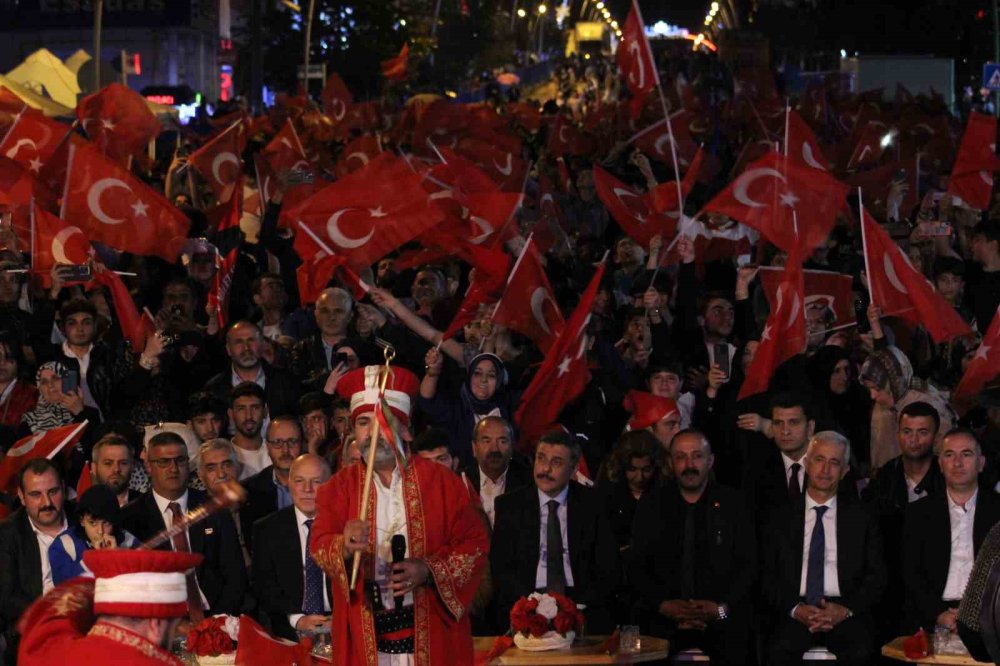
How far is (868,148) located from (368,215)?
31.3ft

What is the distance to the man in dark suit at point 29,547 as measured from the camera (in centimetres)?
1041

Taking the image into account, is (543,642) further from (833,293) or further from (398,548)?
(833,293)

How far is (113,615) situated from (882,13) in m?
59.1

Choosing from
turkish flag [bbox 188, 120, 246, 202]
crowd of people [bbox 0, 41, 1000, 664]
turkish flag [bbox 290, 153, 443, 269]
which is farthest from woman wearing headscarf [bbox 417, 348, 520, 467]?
turkish flag [bbox 188, 120, 246, 202]

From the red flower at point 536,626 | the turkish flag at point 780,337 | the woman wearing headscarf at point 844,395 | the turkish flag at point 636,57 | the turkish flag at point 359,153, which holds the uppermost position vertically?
the turkish flag at point 636,57

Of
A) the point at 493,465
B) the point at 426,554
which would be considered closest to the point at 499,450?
the point at 493,465

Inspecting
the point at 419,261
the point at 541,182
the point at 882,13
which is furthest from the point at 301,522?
the point at 882,13

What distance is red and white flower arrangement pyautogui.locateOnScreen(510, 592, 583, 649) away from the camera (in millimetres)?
9539

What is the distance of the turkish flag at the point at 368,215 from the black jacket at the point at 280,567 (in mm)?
4071

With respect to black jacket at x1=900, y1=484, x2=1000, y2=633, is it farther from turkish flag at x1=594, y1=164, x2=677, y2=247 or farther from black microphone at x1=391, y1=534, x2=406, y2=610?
turkish flag at x1=594, y1=164, x2=677, y2=247

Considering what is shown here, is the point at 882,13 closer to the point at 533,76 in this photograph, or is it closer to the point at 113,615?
the point at 533,76

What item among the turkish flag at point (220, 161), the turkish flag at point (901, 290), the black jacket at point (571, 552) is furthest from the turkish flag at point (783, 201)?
the turkish flag at point (220, 161)

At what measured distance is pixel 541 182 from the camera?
19.2 metres

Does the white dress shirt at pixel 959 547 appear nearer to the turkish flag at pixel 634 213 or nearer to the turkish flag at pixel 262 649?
Answer: the turkish flag at pixel 262 649
